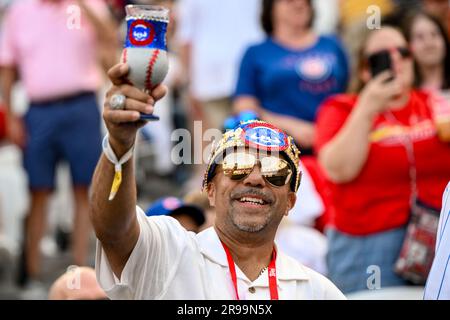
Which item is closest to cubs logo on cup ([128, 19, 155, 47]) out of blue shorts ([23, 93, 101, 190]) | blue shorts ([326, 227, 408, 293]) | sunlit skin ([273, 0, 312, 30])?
blue shorts ([326, 227, 408, 293])

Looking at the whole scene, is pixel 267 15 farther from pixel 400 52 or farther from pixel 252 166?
pixel 252 166

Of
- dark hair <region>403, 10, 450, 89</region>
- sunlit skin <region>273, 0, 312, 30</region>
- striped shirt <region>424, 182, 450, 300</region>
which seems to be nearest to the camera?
striped shirt <region>424, 182, 450, 300</region>

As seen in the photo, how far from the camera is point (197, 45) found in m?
9.09

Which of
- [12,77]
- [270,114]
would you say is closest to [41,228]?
[12,77]

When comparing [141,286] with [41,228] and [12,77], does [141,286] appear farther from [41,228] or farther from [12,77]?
[12,77]

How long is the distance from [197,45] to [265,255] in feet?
18.2

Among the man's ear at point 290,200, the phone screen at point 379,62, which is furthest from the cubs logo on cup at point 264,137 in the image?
the phone screen at point 379,62

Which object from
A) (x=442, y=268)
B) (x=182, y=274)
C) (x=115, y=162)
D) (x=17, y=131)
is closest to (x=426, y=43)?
(x=17, y=131)

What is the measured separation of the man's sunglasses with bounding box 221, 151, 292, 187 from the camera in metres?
3.63

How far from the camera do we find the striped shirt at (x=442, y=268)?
153 inches

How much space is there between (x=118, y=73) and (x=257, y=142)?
561 mm

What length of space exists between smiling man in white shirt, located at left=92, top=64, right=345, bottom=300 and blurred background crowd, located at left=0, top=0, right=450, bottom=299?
531 mm

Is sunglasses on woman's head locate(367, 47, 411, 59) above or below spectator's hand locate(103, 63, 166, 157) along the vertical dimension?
below

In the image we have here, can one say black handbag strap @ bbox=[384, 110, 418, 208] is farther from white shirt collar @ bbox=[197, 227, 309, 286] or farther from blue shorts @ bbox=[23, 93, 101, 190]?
blue shorts @ bbox=[23, 93, 101, 190]
